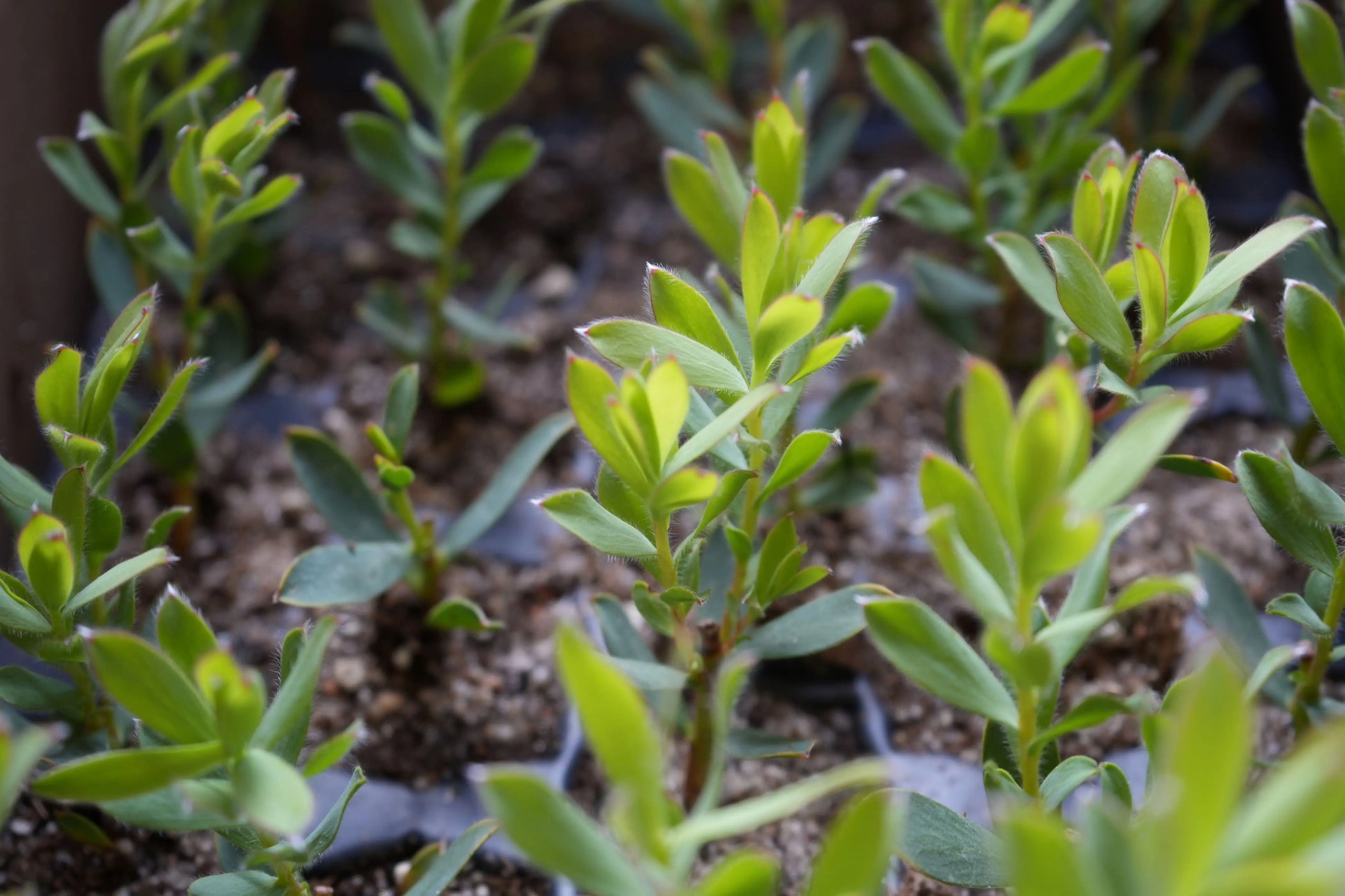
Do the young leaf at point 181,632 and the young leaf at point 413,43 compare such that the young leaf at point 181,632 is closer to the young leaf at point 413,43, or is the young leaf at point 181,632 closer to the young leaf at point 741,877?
the young leaf at point 741,877

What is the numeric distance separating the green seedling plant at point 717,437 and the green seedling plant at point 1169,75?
0.56 metres

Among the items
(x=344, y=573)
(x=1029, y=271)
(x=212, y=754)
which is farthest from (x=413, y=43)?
(x=212, y=754)

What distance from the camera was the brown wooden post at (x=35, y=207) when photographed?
1.02 meters

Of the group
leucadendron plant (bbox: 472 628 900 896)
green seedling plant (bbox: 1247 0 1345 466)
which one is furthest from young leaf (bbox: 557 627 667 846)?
green seedling plant (bbox: 1247 0 1345 466)

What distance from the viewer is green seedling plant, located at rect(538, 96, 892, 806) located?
2.02 ft

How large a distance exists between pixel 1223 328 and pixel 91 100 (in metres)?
1.11

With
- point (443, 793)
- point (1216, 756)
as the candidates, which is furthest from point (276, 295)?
point (1216, 756)

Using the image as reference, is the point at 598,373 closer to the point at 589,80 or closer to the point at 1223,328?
the point at 1223,328

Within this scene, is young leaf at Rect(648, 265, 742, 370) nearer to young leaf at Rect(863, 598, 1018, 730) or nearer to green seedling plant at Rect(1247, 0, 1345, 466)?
young leaf at Rect(863, 598, 1018, 730)

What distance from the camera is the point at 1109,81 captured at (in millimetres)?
1256

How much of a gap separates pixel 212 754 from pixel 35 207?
0.74 meters

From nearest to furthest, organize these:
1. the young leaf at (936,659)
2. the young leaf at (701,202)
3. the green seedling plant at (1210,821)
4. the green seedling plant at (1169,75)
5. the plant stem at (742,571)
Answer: the green seedling plant at (1210,821), the young leaf at (936,659), the plant stem at (742,571), the young leaf at (701,202), the green seedling plant at (1169,75)

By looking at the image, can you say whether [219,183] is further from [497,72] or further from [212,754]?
[212,754]

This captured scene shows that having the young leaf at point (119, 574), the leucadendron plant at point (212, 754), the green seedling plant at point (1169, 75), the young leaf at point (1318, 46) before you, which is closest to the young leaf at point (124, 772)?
the leucadendron plant at point (212, 754)
